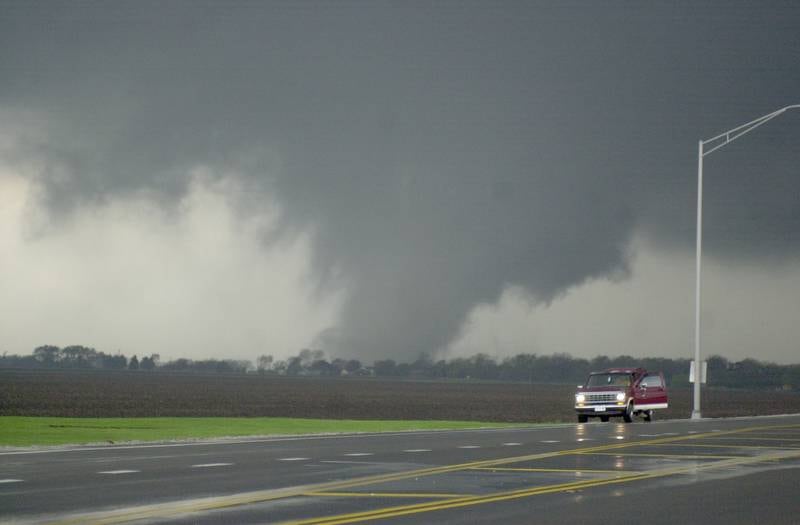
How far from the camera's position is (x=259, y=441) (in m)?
29.8

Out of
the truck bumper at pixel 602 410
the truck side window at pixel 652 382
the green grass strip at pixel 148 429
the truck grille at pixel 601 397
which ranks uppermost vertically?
the truck side window at pixel 652 382

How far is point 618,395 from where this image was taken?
44.7 metres

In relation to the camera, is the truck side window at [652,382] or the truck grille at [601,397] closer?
the truck grille at [601,397]

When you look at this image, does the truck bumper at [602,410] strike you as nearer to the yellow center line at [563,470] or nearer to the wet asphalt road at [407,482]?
the wet asphalt road at [407,482]

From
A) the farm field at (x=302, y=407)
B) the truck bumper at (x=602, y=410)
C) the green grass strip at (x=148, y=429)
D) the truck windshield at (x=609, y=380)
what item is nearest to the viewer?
the green grass strip at (x=148, y=429)

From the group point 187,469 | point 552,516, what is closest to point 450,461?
point 187,469

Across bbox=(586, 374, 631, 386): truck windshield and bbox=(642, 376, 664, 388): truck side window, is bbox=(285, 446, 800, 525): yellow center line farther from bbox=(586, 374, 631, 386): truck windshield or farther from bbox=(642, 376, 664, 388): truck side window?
bbox=(642, 376, 664, 388): truck side window

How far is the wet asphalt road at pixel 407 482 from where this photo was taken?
14688 millimetres

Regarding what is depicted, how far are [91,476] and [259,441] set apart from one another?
417 inches

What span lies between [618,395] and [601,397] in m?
0.71

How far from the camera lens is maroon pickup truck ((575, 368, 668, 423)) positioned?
44781 mm

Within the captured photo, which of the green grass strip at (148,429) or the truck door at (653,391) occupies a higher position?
the truck door at (653,391)

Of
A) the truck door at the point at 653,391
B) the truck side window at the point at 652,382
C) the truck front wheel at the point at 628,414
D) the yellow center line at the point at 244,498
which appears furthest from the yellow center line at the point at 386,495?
the truck side window at the point at 652,382

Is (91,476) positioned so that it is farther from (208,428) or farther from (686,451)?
(208,428)
